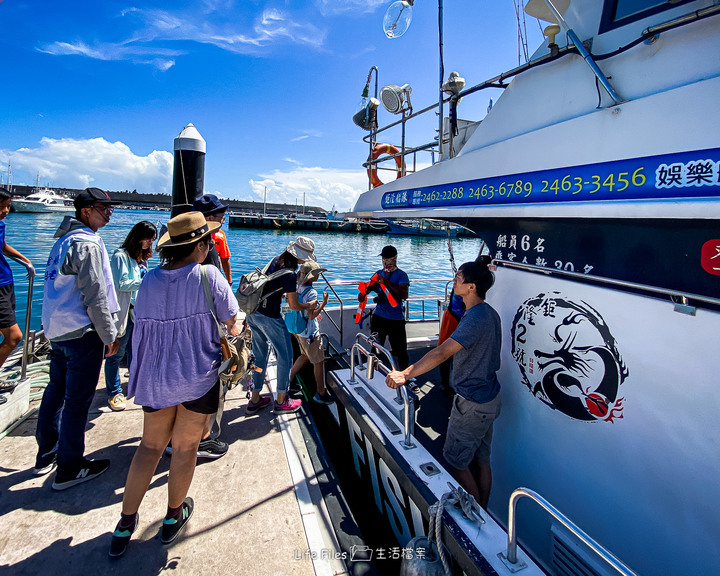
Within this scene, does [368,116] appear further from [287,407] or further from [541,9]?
[287,407]

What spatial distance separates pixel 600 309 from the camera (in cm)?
195

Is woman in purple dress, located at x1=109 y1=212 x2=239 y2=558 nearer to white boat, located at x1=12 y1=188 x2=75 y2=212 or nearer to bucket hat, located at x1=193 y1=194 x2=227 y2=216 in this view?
bucket hat, located at x1=193 y1=194 x2=227 y2=216

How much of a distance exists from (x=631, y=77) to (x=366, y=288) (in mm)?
2780

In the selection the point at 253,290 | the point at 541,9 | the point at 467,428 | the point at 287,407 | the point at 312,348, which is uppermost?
the point at 541,9

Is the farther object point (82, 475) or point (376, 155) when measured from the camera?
point (376, 155)

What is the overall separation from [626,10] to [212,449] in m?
3.89

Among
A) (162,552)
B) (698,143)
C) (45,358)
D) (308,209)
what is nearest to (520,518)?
(162,552)

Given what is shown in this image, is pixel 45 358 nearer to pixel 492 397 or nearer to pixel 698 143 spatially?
pixel 492 397

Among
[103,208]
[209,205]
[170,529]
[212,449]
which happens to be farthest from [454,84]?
[170,529]

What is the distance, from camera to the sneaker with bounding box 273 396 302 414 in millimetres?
3494

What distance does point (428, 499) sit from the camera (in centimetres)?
181

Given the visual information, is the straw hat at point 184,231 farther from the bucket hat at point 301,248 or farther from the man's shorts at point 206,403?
the bucket hat at point 301,248

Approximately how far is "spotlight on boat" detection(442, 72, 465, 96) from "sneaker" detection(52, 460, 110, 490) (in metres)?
3.89

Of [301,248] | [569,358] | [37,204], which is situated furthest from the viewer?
[37,204]
